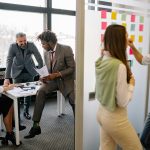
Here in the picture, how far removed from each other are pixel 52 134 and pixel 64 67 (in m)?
1.07

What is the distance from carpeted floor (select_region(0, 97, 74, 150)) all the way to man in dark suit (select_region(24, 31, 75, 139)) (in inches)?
8.0

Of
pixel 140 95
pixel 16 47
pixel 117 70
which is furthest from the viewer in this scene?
pixel 16 47

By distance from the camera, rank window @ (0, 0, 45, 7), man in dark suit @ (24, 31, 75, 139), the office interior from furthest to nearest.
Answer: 1. window @ (0, 0, 45, 7)
2. man in dark suit @ (24, 31, 75, 139)
3. the office interior

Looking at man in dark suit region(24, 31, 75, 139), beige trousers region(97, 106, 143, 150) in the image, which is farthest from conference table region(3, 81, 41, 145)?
beige trousers region(97, 106, 143, 150)

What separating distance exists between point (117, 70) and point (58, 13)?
3.88 m

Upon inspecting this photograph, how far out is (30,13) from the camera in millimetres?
4871

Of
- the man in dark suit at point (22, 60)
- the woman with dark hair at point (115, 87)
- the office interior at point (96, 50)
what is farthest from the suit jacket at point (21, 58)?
the woman with dark hair at point (115, 87)

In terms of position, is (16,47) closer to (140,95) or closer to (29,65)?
(29,65)

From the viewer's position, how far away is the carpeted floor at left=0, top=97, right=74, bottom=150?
303 centimetres

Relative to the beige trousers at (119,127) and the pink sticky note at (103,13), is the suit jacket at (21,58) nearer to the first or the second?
the pink sticky note at (103,13)

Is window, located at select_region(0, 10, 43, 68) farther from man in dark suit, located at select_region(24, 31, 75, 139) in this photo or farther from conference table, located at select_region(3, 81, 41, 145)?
man in dark suit, located at select_region(24, 31, 75, 139)

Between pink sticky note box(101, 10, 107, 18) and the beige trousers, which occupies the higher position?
pink sticky note box(101, 10, 107, 18)

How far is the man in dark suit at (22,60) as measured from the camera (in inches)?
150

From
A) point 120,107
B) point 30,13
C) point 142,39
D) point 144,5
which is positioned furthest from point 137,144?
point 30,13
